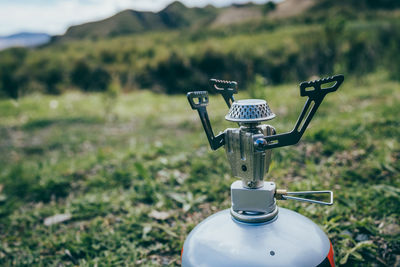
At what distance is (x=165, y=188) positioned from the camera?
252 cm

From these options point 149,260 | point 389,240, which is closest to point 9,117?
point 149,260

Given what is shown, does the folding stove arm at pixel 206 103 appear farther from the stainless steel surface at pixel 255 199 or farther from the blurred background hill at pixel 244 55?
the blurred background hill at pixel 244 55

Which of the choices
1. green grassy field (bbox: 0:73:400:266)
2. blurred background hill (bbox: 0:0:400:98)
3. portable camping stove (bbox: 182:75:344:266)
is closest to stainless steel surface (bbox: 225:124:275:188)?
portable camping stove (bbox: 182:75:344:266)

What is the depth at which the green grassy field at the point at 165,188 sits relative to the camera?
185cm

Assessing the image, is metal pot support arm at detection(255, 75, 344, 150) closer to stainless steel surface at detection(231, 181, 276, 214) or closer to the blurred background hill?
stainless steel surface at detection(231, 181, 276, 214)

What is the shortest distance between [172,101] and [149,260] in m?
5.31

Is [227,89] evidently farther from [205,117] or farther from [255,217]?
[255,217]

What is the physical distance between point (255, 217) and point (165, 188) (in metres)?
1.52

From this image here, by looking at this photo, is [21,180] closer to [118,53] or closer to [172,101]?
[172,101]

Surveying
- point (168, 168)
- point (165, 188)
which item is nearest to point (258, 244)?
point (165, 188)

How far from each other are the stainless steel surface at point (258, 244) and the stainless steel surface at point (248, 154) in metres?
0.15

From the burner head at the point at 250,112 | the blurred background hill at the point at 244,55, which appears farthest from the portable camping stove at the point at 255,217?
the blurred background hill at the point at 244,55

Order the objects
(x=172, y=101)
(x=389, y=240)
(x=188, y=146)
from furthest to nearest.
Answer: (x=172, y=101) → (x=188, y=146) → (x=389, y=240)

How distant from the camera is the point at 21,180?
288cm
